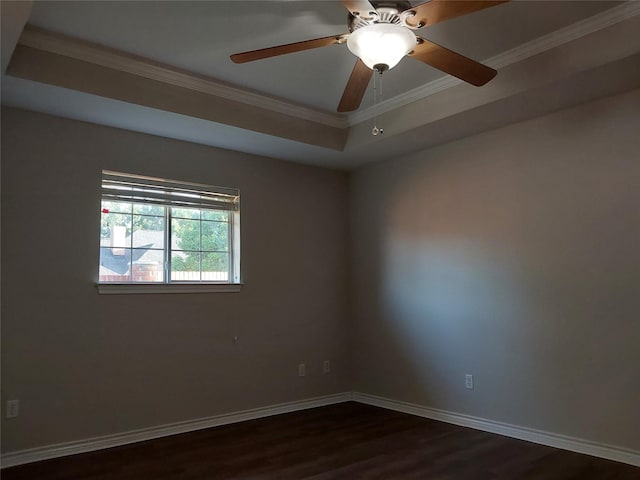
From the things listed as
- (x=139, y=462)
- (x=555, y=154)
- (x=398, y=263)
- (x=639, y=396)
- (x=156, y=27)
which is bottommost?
(x=139, y=462)

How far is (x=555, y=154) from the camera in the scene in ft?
11.6

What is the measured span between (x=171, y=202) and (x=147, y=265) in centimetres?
54

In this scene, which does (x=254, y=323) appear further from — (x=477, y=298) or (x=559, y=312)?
(x=559, y=312)

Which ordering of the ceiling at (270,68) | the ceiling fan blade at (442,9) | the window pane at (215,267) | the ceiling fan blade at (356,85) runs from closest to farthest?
the ceiling fan blade at (442,9) → the ceiling fan blade at (356,85) → the ceiling at (270,68) → the window pane at (215,267)

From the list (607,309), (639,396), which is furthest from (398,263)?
(639,396)

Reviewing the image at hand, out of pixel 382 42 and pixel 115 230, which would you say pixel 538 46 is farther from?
pixel 115 230

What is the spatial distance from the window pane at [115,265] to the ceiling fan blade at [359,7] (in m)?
2.58

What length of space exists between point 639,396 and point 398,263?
213 centimetres

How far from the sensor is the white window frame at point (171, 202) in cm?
376

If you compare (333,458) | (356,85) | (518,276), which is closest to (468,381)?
(518,276)

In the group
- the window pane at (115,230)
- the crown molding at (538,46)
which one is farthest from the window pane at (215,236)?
the crown molding at (538,46)

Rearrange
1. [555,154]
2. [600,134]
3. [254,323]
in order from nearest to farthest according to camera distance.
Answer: [600,134]
[555,154]
[254,323]

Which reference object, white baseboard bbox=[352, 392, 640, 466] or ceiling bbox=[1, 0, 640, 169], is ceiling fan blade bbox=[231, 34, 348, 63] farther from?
white baseboard bbox=[352, 392, 640, 466]

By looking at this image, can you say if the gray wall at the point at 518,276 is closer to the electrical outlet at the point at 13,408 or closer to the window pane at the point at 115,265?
the window pane at the point at 115,265
